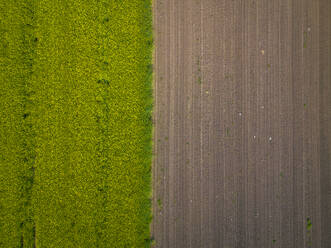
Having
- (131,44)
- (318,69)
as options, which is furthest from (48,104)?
(318,69)

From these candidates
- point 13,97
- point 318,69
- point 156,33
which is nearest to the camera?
point 13,97

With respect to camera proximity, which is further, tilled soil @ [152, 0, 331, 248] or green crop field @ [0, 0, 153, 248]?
tilled soil @ [152, 0, 331, 248]

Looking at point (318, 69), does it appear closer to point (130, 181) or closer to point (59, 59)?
point (130, 181)

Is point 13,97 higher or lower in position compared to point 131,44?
lower

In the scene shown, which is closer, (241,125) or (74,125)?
(74,125)
